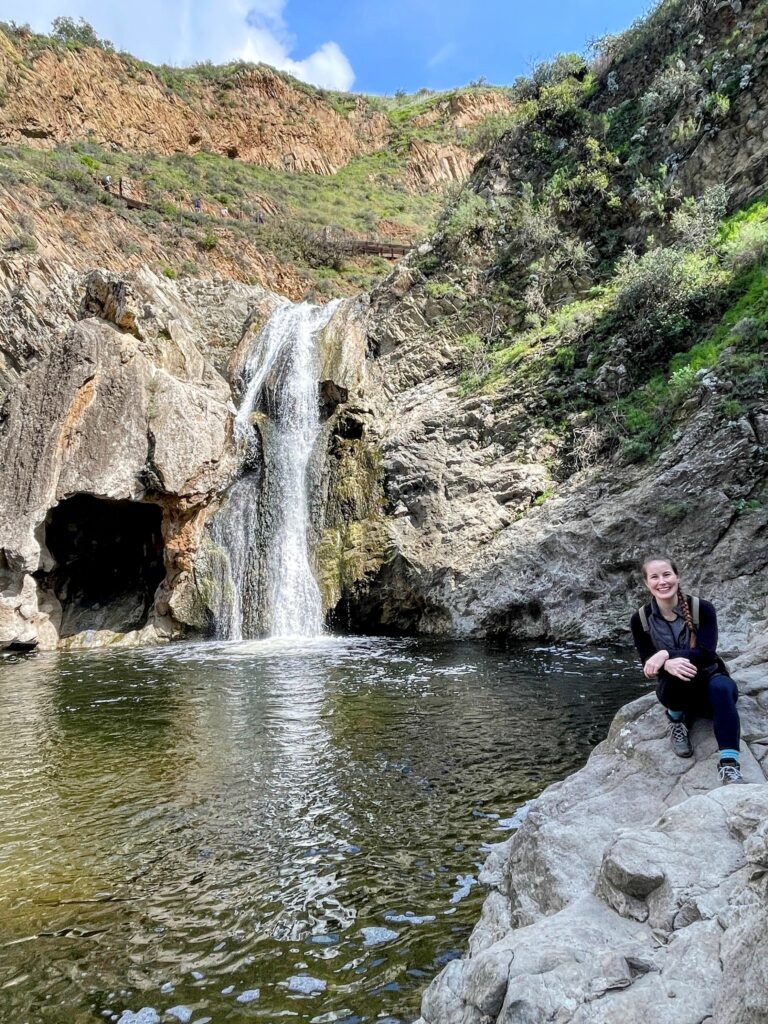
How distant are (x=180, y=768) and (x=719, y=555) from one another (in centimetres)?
974

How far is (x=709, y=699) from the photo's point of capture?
12.6ft

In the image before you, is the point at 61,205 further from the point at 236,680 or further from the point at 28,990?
the point at 28,990

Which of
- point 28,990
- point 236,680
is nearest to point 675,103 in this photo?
point 236,680

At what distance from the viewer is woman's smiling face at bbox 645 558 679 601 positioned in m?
4.16

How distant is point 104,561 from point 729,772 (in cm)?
2025

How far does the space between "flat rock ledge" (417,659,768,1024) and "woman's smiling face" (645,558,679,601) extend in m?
0.91

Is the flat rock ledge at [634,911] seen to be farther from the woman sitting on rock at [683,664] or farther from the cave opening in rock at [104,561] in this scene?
the cave opening in rock at [104,561]

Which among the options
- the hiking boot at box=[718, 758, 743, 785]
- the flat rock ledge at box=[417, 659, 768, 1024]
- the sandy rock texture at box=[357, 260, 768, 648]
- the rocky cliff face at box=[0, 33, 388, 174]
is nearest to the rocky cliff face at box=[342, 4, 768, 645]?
the sandy rock texture at box=[357, 260, 768, 648]

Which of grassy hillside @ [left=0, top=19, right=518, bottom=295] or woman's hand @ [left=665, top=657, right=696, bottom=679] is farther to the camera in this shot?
grassy hillside @ [left=0, top=19, right=518, bottom=295]

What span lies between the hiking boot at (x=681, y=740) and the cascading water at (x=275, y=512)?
43.4 ft

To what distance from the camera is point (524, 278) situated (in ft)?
67.3

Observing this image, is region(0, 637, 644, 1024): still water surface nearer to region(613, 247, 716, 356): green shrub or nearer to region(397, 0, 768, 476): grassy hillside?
region(397, 0, 768, 476): grassy hillside

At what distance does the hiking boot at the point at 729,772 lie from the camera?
11.4 feet

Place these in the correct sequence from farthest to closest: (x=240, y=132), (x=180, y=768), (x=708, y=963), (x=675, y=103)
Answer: (x=240, y=132), (x=675, y=103), (x=180, y=768), (x=708, y=963)
